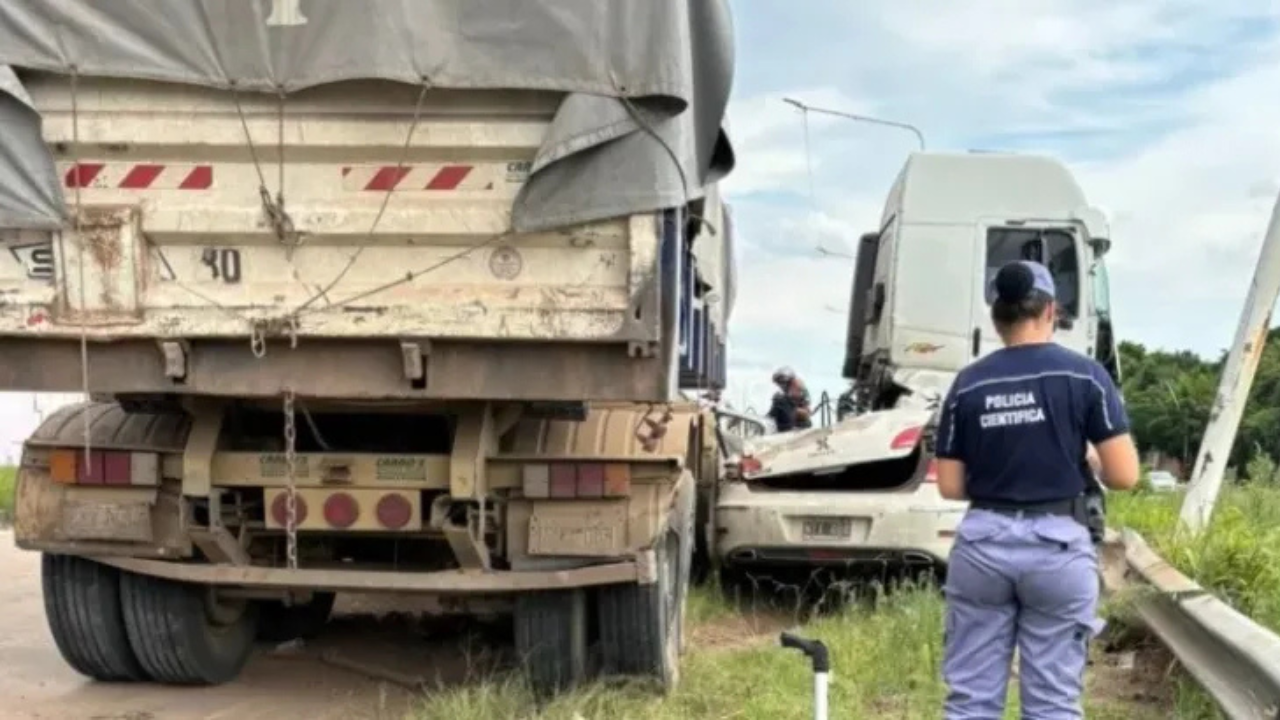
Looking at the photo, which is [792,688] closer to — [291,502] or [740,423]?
[291,502]

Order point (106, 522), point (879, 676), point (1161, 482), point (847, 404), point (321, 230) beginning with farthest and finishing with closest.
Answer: point (847, 404), point (1161, 482), point (879, 676), point (106, 522), point (321, 230)

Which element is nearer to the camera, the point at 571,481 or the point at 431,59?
the point at 431,59

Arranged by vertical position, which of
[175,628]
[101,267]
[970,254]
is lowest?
[175,628]

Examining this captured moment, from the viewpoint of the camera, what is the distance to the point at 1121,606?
6.13 m

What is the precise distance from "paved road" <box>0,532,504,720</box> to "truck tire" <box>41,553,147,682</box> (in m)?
0.20

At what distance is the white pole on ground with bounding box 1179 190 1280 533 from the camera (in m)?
7.74

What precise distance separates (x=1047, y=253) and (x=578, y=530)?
20.8ft

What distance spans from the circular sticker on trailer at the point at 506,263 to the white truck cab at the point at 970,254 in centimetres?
587

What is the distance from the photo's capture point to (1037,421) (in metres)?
3.87

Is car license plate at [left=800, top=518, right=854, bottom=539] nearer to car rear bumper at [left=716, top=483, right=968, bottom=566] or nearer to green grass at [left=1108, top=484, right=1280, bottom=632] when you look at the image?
car rear bumper at [left=716, top=483, right=968, bottom=566]

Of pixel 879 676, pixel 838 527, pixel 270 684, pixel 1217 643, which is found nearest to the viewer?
pixel 1217 643

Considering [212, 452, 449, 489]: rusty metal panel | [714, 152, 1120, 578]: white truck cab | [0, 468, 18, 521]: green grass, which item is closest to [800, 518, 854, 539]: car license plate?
[714, 152, 1120, 578]: white truck cab

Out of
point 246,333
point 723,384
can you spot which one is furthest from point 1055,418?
point 723,384

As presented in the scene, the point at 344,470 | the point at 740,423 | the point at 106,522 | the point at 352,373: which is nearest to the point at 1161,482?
the point at 740,423
